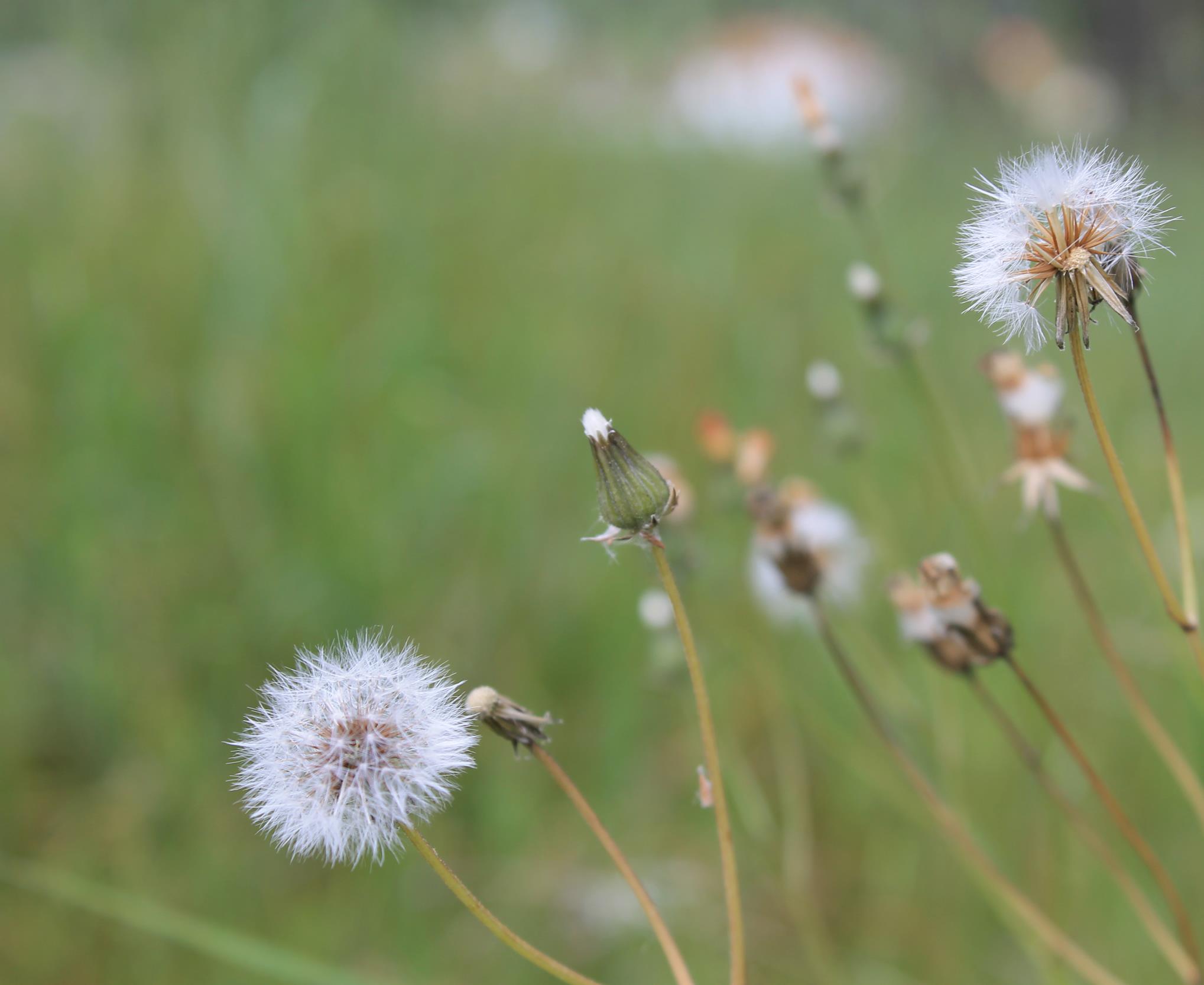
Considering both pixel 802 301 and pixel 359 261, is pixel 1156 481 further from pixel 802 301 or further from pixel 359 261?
pixel 359 261

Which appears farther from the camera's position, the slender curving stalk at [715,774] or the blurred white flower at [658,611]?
the blurred white flower at [658,611]

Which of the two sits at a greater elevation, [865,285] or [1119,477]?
[865,285]

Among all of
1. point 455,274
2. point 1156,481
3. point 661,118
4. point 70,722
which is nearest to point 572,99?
point 661,118

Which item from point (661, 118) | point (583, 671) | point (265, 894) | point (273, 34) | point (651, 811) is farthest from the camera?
point (661, 118)

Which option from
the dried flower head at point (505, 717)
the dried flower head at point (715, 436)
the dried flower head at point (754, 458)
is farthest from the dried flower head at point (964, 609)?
the dried flower head at point (715, 436)

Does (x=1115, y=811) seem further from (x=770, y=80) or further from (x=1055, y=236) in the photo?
(x=770, y=80)

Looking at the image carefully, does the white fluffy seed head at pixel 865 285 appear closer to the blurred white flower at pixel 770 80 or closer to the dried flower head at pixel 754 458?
the dried flower head at pixel 754 458

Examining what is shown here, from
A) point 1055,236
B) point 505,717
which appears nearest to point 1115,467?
point 1055,236
